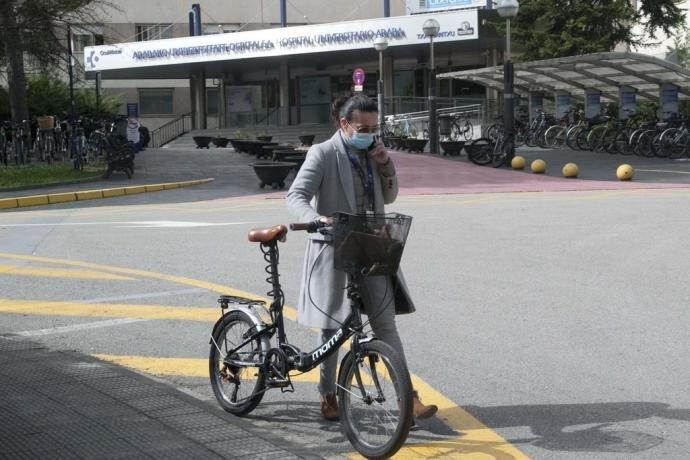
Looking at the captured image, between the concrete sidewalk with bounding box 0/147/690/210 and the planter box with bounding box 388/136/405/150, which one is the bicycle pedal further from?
the planter box with bounding box 388/136/405/150

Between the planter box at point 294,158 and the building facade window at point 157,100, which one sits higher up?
the building facade window at point 157,100

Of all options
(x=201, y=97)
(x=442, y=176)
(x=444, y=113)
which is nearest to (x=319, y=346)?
(x=442, y=176)

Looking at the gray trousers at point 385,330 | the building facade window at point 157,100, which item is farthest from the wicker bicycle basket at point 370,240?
the building facade window at point 157,100

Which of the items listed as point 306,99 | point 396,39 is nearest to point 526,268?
point 396,39

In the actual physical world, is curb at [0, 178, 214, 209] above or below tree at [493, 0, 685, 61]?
below

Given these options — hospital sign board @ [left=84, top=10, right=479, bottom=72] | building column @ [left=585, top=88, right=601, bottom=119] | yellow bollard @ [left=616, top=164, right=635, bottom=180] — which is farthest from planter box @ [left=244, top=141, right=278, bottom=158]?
hospital sign board @ [left=84, top=10, right=479, bottom=72]

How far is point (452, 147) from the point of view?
3259cm

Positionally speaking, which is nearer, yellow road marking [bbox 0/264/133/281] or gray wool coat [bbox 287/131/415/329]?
gray wool coat [bbox 287/131/415/329]

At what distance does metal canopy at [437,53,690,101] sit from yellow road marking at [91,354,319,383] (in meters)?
22.4

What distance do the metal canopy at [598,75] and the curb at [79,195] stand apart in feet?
39.2

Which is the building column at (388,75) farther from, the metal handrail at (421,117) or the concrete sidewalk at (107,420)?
the concrete sidewalk at (107,420)

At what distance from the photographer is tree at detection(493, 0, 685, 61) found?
42812 millimetres

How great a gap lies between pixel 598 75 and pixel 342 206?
29.1 metres

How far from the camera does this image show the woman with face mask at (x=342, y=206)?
5.37 m
